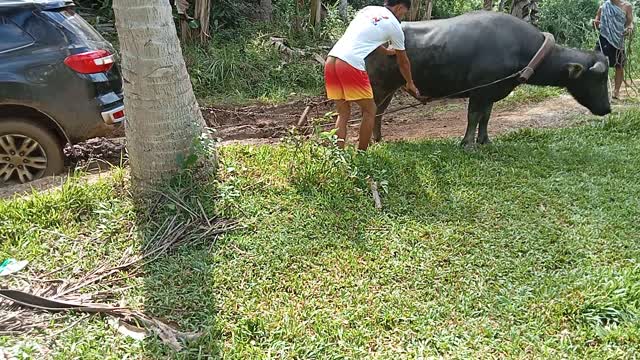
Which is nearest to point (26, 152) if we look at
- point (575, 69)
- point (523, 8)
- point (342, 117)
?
point (342, 117)

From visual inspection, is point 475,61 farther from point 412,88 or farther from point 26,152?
point 26,152

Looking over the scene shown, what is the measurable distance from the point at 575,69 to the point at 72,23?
5.19m

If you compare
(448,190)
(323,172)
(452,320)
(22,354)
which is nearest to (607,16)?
(448,190)

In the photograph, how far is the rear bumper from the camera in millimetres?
5586

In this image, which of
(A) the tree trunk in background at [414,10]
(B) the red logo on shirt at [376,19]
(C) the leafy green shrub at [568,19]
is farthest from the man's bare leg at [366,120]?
(C) the leafy green shrub at [568,19]

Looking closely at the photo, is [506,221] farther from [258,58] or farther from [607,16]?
[258,58]

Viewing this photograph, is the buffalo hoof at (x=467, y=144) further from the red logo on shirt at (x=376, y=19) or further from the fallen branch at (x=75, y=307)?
the fallen branch at (x=75, y=307)

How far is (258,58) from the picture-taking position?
10836mm

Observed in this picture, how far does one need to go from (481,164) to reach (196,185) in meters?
2.77

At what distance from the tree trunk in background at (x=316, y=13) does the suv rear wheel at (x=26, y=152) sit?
754 cm

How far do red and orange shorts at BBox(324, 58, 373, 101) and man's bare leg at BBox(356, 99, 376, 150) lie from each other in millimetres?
91

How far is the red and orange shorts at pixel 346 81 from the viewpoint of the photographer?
5.16 meters

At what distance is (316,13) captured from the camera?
39.6 ft

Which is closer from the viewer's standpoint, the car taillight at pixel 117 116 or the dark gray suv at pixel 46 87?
the dark gray suv at pixel 46 87
